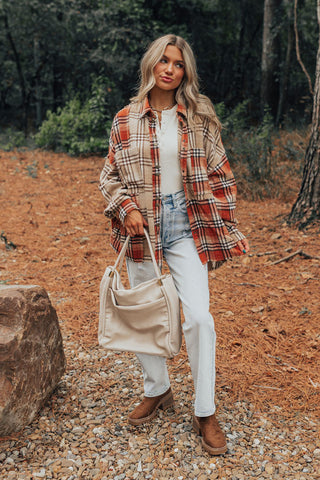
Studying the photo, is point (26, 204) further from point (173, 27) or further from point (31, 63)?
point (31, 63)

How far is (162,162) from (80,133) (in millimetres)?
9290

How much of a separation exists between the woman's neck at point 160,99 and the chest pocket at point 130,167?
0.96 ft

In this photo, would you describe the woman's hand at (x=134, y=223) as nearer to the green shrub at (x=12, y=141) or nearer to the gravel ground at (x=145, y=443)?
the gravel ground at (x=145, y=443)

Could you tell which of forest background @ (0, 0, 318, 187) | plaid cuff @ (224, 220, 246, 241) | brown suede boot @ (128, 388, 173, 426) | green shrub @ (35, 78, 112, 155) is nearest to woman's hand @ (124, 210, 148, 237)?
plaid cuff @ (224, 220, 246, 241)

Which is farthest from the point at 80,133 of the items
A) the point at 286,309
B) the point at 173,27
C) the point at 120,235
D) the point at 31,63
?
the point at 120,235

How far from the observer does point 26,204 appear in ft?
24.7

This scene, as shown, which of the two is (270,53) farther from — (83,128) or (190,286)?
(190,286)

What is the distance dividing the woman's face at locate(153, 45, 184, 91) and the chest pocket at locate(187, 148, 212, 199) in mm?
366

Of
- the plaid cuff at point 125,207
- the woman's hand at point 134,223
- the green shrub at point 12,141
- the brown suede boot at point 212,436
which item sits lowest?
the green shrub at point 12,141

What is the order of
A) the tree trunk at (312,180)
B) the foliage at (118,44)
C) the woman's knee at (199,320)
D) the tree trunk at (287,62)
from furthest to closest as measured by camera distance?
the tree trunk at (287,62)
the foliage at (118,44)
the tree trunk at (312,180)
the woman's knee at (199,320)

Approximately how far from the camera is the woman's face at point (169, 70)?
8.20ft

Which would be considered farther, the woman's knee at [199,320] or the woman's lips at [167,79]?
the woman's lips at [167,79]

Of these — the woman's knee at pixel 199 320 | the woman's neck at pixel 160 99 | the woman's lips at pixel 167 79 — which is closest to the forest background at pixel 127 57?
the woman's neck at pixel 160 99

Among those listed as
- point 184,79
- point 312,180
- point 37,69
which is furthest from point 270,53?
point 184,79
